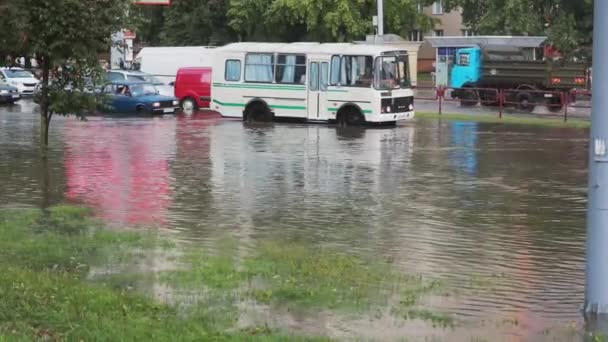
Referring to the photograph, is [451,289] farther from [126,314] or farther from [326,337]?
[126,314]

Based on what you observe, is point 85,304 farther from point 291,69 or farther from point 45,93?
point 291,69

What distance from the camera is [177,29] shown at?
7238cm

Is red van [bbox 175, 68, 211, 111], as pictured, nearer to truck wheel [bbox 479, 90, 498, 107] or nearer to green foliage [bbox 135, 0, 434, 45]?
truck wheel [bbox 479, 90, 498, 107]

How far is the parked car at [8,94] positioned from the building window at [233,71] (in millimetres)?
15074

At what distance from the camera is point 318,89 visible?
3316 cm

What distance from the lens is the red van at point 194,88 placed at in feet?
135

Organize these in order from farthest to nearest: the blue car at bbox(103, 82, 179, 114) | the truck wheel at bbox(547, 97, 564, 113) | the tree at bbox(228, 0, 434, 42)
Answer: the tree at bbox(228, 0, 434, 42) < the truck wheel at bbox(547, 97, 564, 113) < the blue car at bbox(103, 82, 179, 114)

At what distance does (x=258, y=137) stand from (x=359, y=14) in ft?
116

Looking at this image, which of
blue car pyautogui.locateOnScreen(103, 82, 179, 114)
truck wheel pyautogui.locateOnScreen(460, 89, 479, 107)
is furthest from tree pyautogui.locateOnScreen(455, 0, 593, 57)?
blue car pyautogui.locateOnScreen(103, 82, 179, 114)

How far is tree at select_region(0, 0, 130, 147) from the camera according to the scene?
1866cm

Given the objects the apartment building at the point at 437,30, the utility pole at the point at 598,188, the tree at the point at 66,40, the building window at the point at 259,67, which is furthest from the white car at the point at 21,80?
the utility pole at the point at 598,188

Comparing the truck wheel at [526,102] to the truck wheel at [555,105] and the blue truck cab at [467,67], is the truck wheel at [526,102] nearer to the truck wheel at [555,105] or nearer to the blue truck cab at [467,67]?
the truck wheel at [555,105]

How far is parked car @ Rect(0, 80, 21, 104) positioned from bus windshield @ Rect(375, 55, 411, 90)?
21.0 meters

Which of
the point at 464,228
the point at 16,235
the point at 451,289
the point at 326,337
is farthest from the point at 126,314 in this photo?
the point at 464,228
